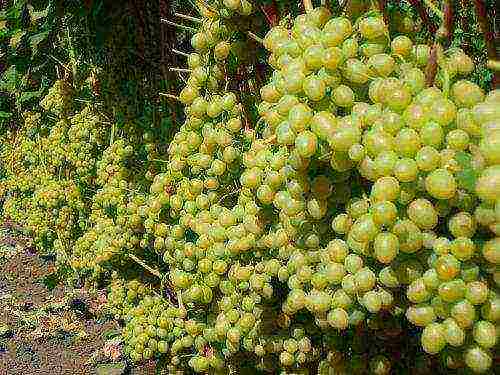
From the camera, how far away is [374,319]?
1.24 m

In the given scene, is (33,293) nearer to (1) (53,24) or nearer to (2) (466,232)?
(1) (53,24)

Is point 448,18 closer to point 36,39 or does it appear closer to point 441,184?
point 441,184

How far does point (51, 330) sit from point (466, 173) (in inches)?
185

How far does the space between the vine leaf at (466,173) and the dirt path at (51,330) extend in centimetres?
331

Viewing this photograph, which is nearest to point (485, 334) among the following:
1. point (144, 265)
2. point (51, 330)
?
point (144, 265)

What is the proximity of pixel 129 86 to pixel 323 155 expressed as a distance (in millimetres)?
2275

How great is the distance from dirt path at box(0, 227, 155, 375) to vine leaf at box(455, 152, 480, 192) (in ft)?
10.9

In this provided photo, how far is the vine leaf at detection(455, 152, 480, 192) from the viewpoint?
88 centimetres

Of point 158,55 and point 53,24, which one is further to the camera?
point 53,24

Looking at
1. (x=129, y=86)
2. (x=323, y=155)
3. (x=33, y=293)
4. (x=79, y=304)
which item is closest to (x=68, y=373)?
(x=79, y=304)

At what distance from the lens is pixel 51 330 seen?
5.08 m

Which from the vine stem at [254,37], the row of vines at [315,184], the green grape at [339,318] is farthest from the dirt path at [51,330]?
the green grape at [339,318]

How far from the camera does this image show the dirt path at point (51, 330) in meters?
4.56

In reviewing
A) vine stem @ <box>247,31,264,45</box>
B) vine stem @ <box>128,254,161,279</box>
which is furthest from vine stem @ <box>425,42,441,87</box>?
vine stem @ <box>128,254,161,279</box>
